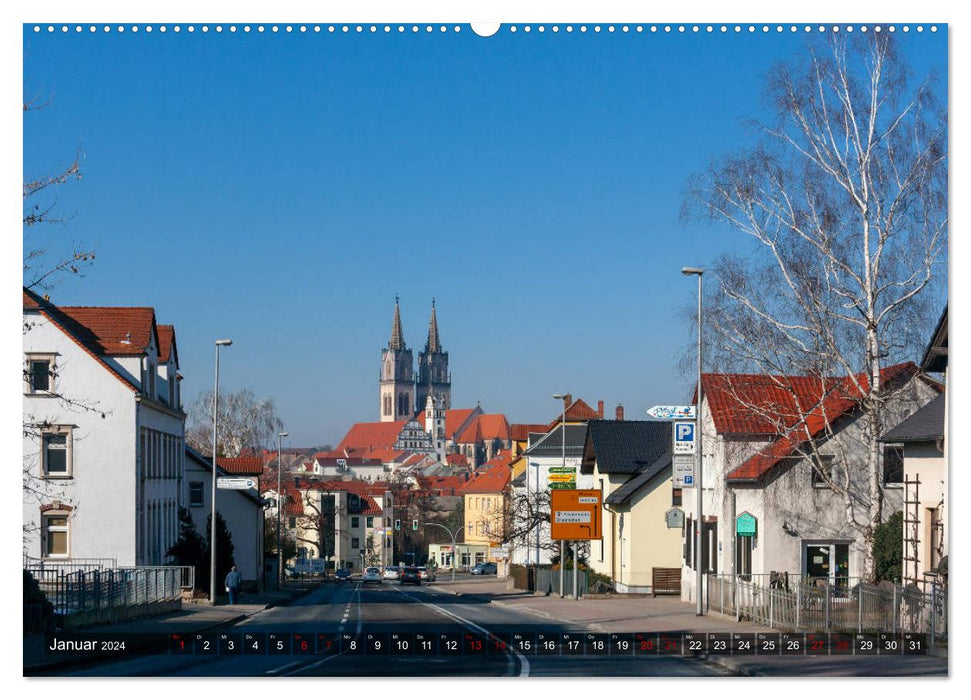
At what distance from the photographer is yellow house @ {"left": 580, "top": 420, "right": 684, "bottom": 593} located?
45.2 meters

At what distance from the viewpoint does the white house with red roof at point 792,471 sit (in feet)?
82.3

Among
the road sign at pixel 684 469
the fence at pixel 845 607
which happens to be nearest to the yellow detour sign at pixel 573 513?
the fence at pixel 845 607

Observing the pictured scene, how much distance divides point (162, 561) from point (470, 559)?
6208 cm

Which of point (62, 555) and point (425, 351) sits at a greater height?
point (425, 351)

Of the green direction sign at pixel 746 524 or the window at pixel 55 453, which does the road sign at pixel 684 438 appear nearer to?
the green direction sign at pixel 746 524

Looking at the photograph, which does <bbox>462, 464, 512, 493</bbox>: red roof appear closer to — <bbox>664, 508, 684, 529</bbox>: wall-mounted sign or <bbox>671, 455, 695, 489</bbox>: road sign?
<bbox>664, 508, 684, 529</bbox>: wall-mounted sign

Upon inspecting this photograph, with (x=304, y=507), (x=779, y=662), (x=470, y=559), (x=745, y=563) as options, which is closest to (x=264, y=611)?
(x=745, y=563)

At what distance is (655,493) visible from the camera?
149ft

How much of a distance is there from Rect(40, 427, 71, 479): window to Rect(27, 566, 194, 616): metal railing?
1.48 metres

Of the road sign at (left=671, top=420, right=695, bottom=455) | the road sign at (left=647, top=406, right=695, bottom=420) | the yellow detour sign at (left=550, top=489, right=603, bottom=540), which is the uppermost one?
the road sign at (left=647, top=406, right=695, bottom=420)

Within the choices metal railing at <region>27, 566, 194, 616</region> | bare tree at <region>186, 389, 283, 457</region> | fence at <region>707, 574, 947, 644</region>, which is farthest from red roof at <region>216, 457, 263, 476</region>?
fence at <region>707, 574, 947, 644</region>

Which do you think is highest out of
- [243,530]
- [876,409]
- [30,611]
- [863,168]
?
[863,168]
